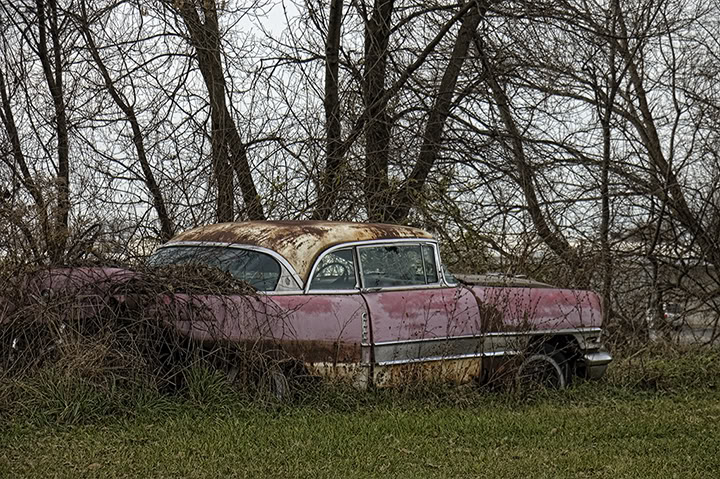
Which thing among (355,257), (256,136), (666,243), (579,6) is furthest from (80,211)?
(666,243)

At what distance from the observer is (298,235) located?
852 centimetres

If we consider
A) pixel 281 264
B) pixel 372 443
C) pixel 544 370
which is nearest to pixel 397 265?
pixel 281 264

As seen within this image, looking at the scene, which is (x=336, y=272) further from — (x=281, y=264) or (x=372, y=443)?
(x=372, y=443)

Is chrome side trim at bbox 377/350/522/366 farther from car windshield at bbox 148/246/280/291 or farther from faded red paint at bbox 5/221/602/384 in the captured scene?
car windshield at bbox 148/246/280/291

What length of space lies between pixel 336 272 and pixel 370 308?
1.49 feet

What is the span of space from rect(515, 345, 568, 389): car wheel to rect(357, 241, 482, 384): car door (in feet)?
1.75

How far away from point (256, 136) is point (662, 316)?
682cm

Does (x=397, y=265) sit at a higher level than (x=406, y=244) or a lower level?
lower

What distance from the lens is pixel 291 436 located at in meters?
7.01

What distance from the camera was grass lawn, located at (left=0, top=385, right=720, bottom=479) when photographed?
626 cm

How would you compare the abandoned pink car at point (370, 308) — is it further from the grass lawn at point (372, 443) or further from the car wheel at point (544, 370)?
the grass lawn at point (372, 443)

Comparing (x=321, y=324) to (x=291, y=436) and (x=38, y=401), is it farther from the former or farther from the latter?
(x=38, y=401)

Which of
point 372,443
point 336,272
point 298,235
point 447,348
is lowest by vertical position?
point 372,443

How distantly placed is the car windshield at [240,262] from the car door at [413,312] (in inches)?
33.3
